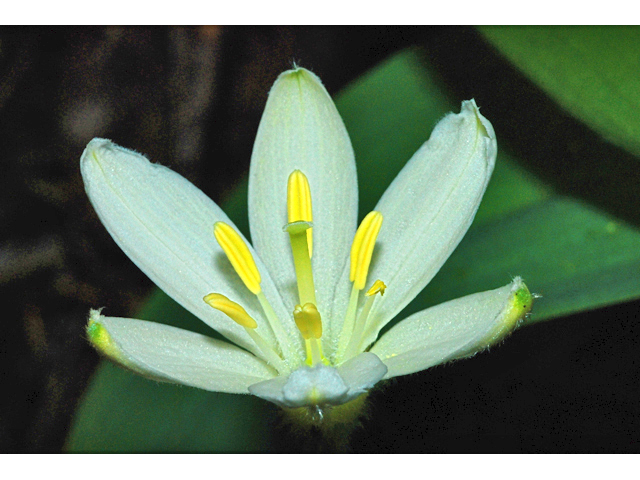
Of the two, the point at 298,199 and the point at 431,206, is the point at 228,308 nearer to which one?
the point at 298,199

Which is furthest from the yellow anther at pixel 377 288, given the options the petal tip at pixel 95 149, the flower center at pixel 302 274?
the petal tip at pixel 95 149

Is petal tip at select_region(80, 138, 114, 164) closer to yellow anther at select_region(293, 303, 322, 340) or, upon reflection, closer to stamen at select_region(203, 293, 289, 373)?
stamen at select_region(203, 293, 289, 373)

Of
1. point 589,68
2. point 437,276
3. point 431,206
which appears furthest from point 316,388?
point 589,68

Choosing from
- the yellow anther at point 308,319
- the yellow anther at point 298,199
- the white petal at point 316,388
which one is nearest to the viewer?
the white petal at point 316,388

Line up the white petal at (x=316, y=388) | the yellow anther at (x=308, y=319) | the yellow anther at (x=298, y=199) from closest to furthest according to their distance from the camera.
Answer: the white petal at (x=316, y=388) → the yellow anther at (x=308, y=319) → the yellow anther at (x=298, y=199)

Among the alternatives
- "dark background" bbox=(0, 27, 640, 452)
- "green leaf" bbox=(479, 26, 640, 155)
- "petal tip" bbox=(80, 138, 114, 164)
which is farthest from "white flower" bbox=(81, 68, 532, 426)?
"green leaf" bbox=(479, 26, 640, 155)

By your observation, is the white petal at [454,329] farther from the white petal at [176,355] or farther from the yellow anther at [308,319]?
the white petal at [176,355]
